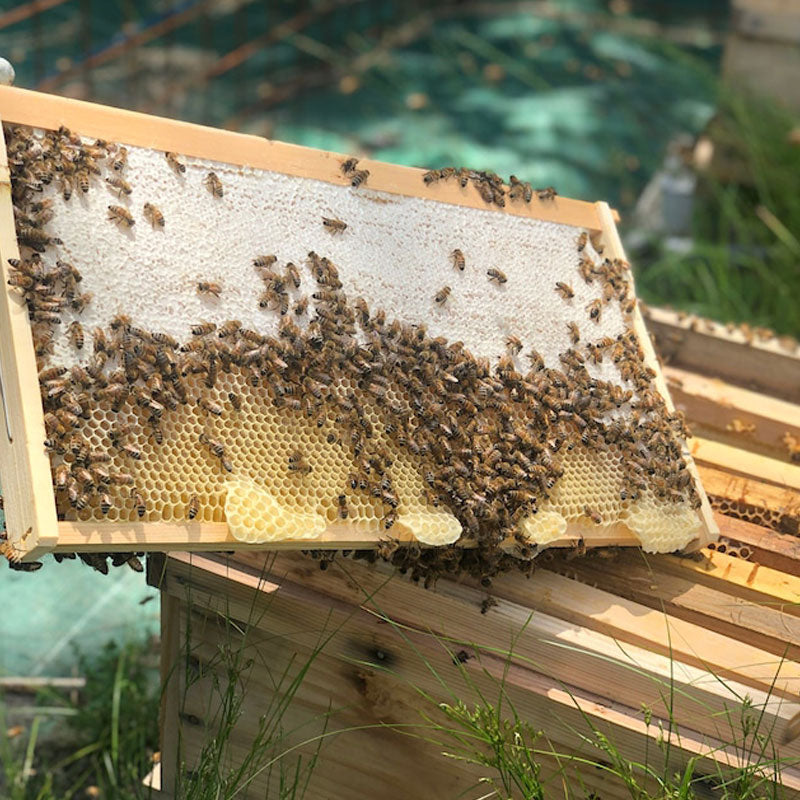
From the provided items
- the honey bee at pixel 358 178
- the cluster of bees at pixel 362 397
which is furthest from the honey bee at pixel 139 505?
the honey bee at pixel 358 178

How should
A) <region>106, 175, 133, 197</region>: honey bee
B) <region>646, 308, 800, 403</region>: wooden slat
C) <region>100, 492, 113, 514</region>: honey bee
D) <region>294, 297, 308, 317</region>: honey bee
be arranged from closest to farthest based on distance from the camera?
<region>100, 492, 113, 514</region>: honey bee → <region>106, 175, 133, 197</region>: honey bee → <region>294, 297, 308, 317</region>: honey bee → <region>646, 308, 800, 403</region>: wooden slat

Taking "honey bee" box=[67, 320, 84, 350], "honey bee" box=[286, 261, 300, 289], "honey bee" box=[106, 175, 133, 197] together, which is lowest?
"honey bee" box=[67, 320, 84, 350]

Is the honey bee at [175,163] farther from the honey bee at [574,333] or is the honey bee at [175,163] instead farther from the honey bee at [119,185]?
the honey bee at [574,333]

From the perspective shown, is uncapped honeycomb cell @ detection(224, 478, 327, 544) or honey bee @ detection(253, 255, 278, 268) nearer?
uncapped honeycomb cell @ detection(224, 478, 327, 544)

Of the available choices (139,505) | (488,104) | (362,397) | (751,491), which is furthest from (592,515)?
(488,104)

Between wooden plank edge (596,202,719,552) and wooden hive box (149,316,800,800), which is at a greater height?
wooden plank edge (596,202,719,552)

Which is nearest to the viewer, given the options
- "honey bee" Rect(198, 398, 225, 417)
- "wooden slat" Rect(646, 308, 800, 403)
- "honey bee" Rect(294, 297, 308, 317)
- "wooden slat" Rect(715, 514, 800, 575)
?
"honey bee" Rect(198, 398, 225, 417)

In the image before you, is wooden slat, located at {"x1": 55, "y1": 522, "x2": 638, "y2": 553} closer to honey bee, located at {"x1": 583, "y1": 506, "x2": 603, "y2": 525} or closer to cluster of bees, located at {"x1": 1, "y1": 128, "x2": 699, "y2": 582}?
cluster of bees, located at {"x1": 1, "y1": 128, "x2": 699, "y2": 582}

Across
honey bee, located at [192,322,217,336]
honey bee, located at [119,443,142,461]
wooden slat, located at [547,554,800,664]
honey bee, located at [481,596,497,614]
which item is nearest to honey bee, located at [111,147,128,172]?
honey bee, located at [192,322,217,336]
